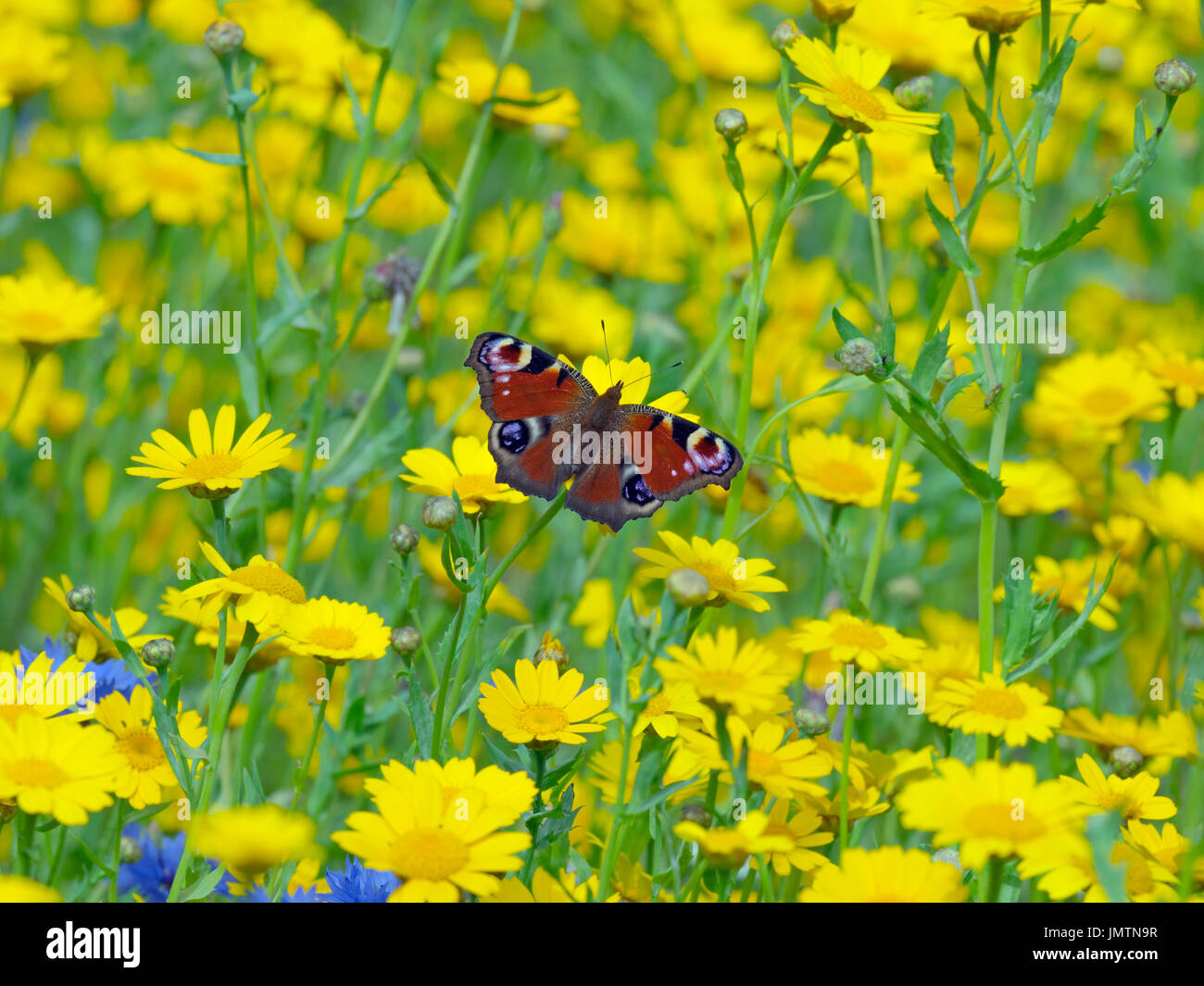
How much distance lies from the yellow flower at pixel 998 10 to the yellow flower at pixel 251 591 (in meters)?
1.22

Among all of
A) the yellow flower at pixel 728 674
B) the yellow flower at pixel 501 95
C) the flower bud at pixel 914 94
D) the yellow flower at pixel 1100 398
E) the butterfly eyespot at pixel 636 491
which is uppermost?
the yellow flower at pixel 501 95

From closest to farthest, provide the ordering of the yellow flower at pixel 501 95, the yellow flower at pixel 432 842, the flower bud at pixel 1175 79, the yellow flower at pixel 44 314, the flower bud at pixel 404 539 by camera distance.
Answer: the yellow flower at pixel 432 842, the flower bud at pixel 404 539, the flower bud at pixel 1175 79, the yellow flower at pixel 44 314, the yellow flower at pixel 501 95

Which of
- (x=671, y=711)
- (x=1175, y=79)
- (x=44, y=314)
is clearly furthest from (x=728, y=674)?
(x=44, y=314)

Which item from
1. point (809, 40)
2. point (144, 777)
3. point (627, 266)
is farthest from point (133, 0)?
point (144, 777)

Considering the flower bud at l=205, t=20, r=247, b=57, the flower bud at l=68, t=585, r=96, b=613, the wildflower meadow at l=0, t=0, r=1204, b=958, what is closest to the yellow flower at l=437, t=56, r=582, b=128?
the wildflower meadow at l=0, t=0, r=1204, b=958

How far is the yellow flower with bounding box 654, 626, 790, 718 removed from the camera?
59.1 inches

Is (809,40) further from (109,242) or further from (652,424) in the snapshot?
(109,242)

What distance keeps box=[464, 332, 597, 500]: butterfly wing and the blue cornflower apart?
1.93 feet

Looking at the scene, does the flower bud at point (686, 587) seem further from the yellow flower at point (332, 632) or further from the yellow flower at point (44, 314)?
the yellow flower at point (44, 314)

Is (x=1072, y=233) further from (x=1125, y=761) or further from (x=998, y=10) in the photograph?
(x=1125, y=761)

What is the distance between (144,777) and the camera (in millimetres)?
1634

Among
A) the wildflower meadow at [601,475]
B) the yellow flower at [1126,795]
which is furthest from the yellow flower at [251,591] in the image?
the yellow flower at [1126,795]

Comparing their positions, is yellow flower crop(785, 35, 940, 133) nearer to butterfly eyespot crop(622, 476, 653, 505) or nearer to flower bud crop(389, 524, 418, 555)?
butterfly eyespot crop(622, 476, 653, 505)

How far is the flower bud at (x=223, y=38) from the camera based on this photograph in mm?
2041
